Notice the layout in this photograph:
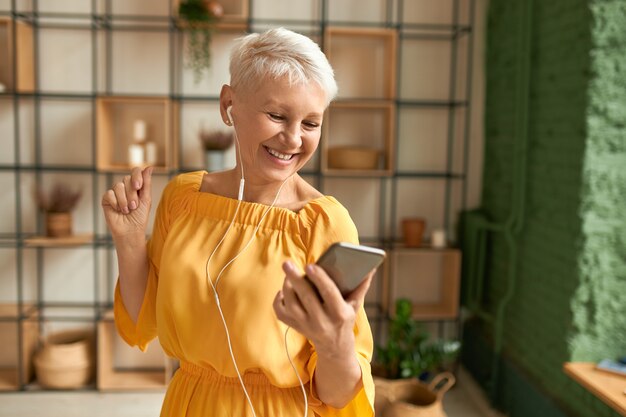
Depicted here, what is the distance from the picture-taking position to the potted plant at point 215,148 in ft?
10.8

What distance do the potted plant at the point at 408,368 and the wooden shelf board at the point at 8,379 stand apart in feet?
6.89

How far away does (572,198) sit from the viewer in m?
2.40

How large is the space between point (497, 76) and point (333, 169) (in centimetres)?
107

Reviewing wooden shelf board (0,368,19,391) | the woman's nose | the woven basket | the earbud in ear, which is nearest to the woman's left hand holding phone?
the woman's nose

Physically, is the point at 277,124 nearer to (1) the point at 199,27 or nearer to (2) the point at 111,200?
(2) the point at 111,200

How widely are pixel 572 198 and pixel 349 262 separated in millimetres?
1905

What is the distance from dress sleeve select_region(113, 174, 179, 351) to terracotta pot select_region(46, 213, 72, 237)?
91.6 inches

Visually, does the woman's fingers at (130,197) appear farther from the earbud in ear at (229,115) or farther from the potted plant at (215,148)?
the potted plant at (215,148)

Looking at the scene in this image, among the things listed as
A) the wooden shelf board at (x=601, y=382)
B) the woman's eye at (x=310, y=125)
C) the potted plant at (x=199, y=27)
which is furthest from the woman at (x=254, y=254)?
the potted plant at (x=199, y=27)

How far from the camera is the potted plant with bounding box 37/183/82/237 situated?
3.31 meters

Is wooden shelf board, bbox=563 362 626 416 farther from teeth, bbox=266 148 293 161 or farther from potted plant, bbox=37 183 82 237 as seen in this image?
potted plant, bbox=37 183 82 237

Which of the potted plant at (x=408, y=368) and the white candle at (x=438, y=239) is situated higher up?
the white candle at (x=438, y=239)

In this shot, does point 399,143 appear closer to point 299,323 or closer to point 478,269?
point 478,269

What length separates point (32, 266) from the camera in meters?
3.52
